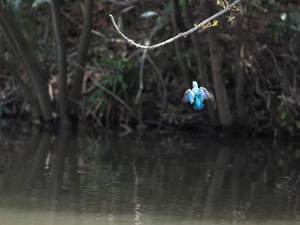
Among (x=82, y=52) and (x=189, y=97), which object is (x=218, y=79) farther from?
(x=189, y=97)

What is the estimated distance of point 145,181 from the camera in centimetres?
573

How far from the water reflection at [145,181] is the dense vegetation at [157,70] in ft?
2.39

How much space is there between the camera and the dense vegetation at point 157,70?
8.53m

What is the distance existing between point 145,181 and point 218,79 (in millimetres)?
3009

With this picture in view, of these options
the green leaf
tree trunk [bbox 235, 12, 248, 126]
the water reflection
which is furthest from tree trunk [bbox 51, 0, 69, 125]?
tree trunk [bbox 235, 12, 248, 126]

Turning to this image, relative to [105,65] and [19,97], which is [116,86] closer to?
[105,65]

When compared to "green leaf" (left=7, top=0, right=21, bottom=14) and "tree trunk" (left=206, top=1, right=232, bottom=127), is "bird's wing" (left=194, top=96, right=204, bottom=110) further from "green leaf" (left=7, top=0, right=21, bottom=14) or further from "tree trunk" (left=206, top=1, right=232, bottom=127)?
"green leaf" (left=7, top=0, right=21, bottom=14)

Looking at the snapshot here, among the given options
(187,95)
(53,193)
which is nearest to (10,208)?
(53,193)

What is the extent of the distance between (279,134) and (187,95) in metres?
4.80

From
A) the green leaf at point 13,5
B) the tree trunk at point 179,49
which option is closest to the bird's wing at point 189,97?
the tree trunk at point 179,49

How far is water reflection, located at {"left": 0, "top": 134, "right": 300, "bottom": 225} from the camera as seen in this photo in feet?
14.9

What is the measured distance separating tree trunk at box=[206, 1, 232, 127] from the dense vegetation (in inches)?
0.4

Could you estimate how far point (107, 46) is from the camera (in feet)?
33.9

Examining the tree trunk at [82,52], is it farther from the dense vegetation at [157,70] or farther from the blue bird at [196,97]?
the blue bird at [196,97]
